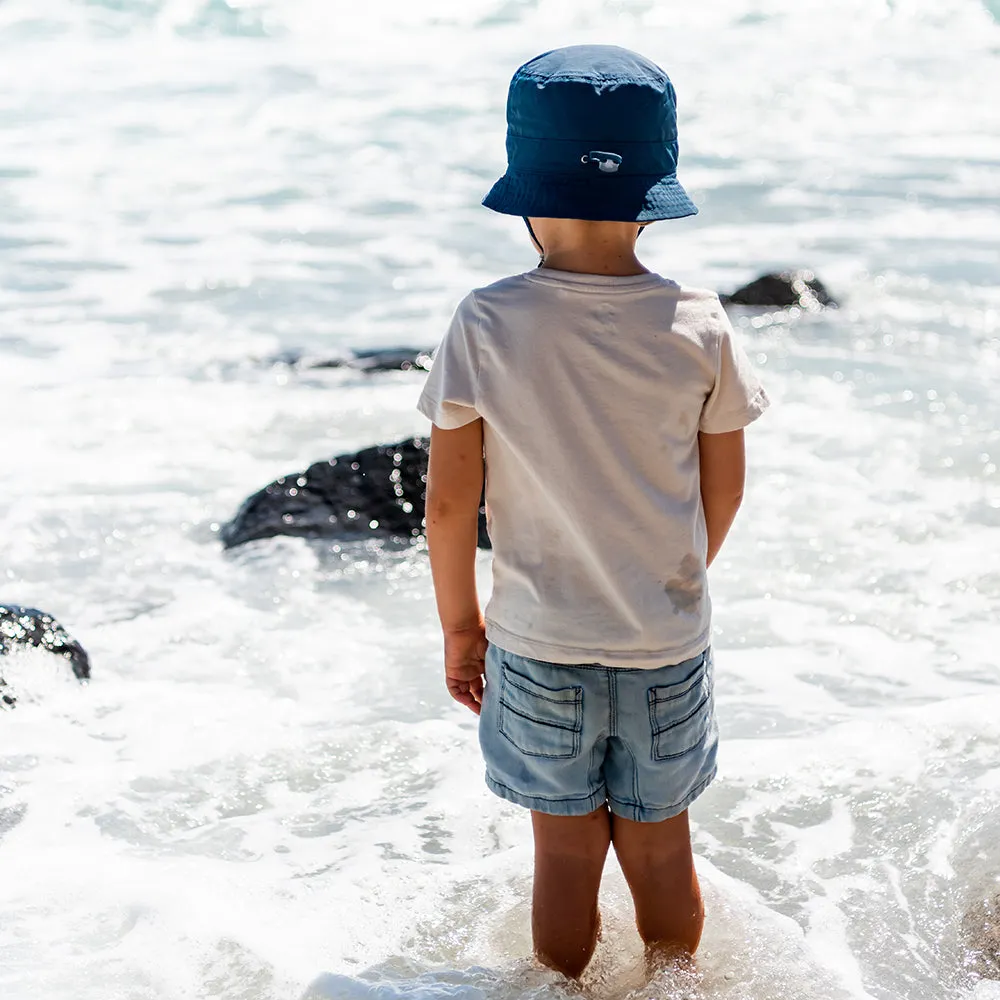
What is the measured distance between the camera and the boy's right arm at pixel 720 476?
2.29 metres

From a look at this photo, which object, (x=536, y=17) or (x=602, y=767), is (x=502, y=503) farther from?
(x=536, y=17)

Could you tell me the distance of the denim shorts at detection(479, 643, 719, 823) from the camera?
88.8 inches

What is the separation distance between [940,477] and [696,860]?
330 centimetres

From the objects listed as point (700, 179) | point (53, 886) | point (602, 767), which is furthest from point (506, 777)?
point (700, 179)

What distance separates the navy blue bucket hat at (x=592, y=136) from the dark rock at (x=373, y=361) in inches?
221

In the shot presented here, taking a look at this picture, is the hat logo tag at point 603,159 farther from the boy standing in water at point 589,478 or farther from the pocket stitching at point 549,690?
the pocket stitching at point 549,690

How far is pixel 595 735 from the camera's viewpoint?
89.8 inches

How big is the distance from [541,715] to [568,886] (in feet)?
1.21

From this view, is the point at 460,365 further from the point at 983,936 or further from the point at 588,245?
the point at 983,936

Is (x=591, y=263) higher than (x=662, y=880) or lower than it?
higher

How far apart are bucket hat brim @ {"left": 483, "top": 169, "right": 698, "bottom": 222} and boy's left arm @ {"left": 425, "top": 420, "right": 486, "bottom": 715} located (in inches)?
14.2

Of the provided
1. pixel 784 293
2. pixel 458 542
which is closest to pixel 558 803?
pixel 458 542

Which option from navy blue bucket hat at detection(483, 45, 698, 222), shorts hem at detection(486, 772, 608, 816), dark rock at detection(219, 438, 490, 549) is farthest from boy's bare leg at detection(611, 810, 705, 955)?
dark rock at detection(219, 438, 490, 549)

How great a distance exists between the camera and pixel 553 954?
2.48 meters
